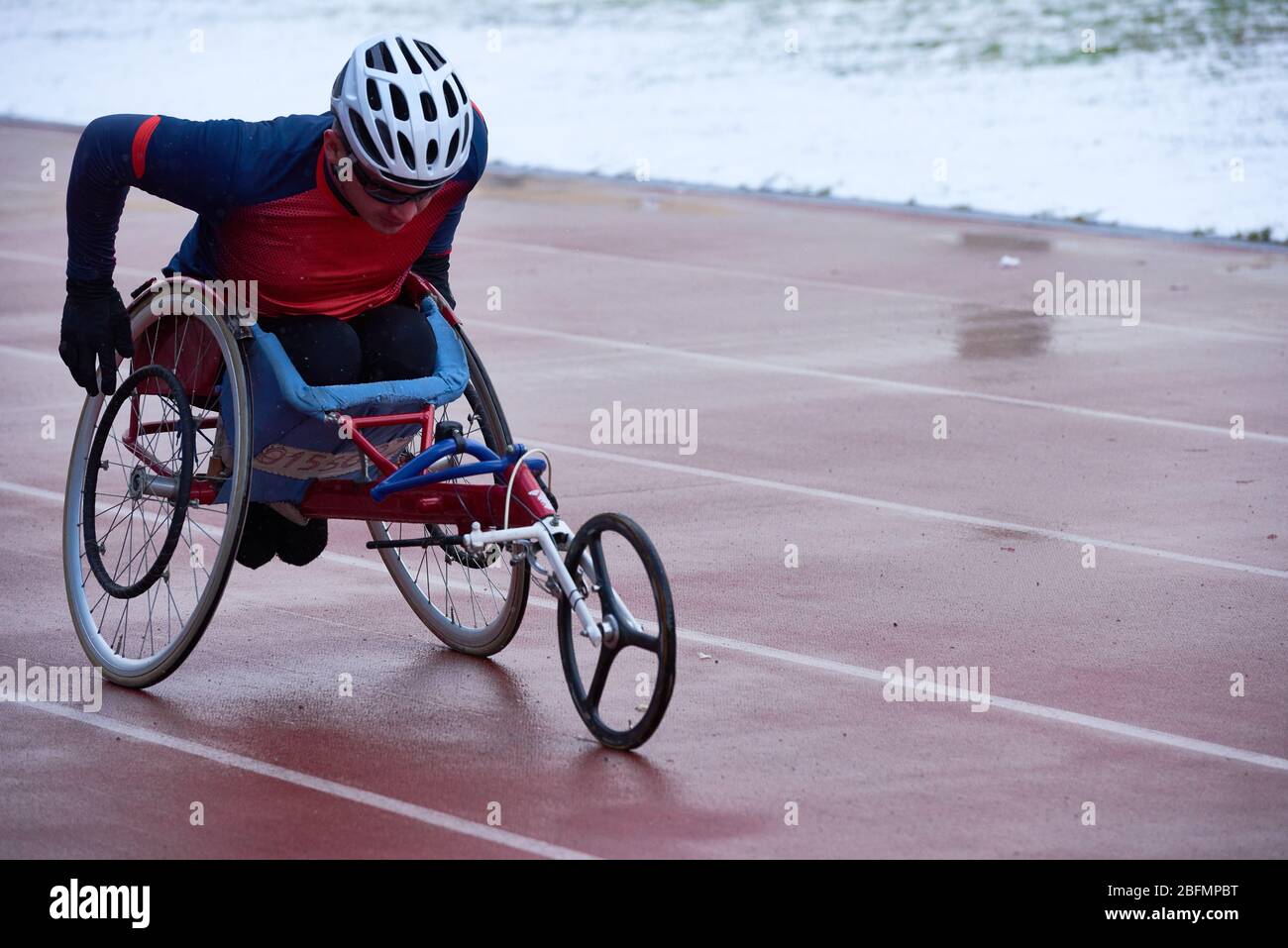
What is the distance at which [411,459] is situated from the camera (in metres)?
5.95

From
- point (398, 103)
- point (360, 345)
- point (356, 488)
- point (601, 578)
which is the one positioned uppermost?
point (398, 103)

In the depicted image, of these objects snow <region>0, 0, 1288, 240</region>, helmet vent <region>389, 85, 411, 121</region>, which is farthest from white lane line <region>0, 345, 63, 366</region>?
snow <region>0, 0, 1288, 240</region>

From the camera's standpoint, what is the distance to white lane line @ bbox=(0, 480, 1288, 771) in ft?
18.5

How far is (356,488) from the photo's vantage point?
5.98 meters

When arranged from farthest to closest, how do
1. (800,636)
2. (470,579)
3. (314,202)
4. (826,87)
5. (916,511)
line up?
(826,87)
(916,511)
(470,579)
(800,636)
(314,202)

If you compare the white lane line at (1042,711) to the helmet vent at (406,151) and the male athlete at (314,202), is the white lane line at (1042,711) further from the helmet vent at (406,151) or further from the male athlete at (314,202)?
the helmet vent at (406,151)

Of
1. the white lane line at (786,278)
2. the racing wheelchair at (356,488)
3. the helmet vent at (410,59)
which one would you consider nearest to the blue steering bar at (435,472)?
the racing wheelchair at (356,488)

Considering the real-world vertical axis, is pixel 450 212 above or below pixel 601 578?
above

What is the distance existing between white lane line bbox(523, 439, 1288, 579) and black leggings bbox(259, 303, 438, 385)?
288 cm

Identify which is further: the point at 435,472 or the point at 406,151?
the point at 435,472

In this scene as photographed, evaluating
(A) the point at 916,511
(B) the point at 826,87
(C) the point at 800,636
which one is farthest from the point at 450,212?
(B) the point at 826,87

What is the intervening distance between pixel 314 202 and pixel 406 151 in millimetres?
366

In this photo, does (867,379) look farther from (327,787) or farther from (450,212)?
(327,787)
